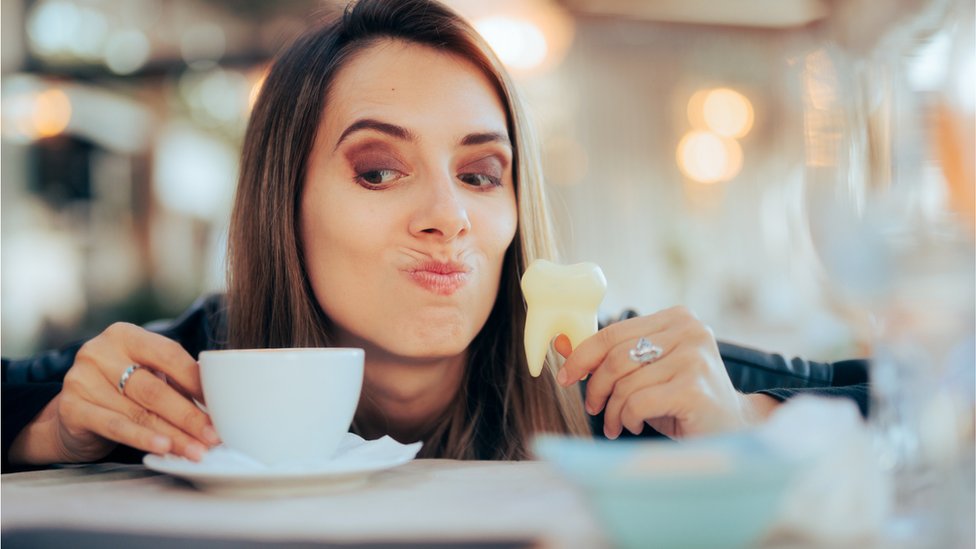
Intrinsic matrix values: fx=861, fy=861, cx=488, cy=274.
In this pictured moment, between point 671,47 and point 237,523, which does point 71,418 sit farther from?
point 671,47

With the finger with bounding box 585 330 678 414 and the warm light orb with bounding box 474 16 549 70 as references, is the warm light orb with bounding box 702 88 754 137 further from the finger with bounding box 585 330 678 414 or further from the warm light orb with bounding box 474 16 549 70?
the finger with bounding box 585 330 678 414

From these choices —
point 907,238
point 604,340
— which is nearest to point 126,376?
point 604,340

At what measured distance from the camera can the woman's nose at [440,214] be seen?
4.00 ft

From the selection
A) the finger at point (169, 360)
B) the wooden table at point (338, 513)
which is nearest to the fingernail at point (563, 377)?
the wooden table at point (338, 513)

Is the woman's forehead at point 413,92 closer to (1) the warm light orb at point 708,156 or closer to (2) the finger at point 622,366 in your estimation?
(2) the finger at point 622,366

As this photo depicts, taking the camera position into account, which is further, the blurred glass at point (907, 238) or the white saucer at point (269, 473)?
the white saucer at point (269, 473)

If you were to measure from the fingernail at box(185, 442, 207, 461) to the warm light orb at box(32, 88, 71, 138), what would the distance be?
583cm

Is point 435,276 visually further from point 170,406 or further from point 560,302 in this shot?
point 170,406

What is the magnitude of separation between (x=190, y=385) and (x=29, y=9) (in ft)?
19.7

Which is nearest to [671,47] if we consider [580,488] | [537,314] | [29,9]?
[29,9]

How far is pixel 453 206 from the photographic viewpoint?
1232 mm

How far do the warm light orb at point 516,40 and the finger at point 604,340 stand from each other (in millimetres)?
3983

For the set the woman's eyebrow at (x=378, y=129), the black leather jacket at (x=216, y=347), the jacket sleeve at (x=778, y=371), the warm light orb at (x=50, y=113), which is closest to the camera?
the black leather jacket at (x=216, y=347)

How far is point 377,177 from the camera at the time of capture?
1.33 m
